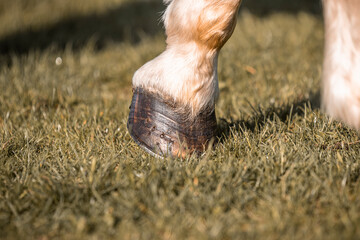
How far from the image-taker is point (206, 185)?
1514mm

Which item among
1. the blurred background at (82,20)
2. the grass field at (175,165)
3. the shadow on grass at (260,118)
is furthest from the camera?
the blurred background at (82,20)

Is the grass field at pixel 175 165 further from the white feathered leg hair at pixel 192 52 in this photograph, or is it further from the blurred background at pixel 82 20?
the blurred background at pixel 82 20

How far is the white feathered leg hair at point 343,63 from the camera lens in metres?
1.65

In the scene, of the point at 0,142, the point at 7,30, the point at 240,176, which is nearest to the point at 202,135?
the point at 240,176

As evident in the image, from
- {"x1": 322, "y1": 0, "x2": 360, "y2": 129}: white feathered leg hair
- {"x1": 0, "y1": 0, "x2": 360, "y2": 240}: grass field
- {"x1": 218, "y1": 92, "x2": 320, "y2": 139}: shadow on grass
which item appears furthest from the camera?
{"x1": 218, "y1": 92, "x2": 320, "y2": 139}: shadow on grass

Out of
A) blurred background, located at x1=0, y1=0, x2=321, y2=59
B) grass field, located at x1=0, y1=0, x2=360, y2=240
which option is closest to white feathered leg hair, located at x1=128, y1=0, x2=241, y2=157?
grass field, located at x1=0, y1=0, x2=360, y2=240

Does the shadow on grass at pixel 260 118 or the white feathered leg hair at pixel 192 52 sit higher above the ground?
the white feathered leg hair at pixel 192 52

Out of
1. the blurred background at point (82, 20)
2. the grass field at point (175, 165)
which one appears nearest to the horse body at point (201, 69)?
the grass field at point (175, 165)

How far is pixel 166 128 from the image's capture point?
5.69 ft

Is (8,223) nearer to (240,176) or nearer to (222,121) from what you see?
(240,176)

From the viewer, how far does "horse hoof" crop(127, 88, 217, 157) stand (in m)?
1.72

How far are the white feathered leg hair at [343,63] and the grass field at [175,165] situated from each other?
18 centimetres

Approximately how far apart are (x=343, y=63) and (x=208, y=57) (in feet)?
1.93

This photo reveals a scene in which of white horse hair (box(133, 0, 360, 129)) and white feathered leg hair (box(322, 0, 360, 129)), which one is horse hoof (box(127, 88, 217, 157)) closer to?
white horse hair (box(133, 0, 360, 129))
